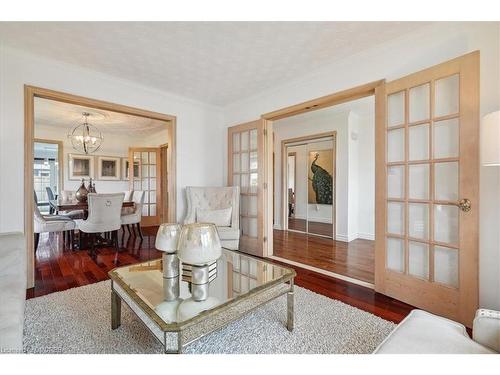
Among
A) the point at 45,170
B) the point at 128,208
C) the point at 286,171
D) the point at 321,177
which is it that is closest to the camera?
the point at 128,208

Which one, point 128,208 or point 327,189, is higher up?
point 327,189

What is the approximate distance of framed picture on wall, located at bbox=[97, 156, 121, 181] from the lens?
5.94 m

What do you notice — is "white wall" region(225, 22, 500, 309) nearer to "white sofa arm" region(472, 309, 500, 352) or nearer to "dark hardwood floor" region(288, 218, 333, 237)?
"white sofa arm" region(472, 309, 500, 352)

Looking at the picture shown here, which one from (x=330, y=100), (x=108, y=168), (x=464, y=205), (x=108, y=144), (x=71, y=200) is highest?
(x=108, y=144)

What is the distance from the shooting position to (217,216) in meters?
3.32

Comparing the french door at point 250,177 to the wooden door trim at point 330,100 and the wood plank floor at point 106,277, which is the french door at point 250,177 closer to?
the wooden door trim at point 330,100

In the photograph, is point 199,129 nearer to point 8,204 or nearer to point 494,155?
point 8,204

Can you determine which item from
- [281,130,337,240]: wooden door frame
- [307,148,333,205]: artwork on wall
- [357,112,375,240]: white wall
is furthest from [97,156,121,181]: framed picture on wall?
[357,112,375,240]: white wall

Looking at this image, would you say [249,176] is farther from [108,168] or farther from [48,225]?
[108,168]

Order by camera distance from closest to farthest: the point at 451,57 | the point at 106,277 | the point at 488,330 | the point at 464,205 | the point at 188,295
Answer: the point at 488,330
the point at 188,295
the point at 464,205
the point at 451,57
the point at 106,277

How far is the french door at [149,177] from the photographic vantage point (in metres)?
5.64

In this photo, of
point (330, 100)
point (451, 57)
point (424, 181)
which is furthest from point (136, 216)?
point (451, 57)

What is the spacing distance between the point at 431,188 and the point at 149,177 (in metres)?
5.50

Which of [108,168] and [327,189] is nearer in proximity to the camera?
[327,189]
